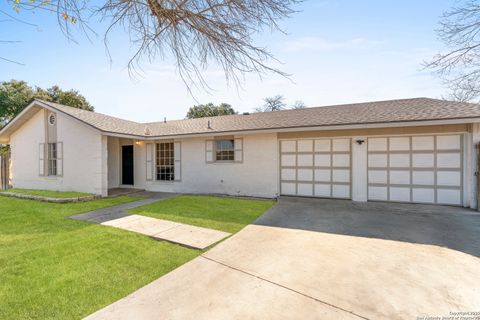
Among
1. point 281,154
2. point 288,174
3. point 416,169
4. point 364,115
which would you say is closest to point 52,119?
point 281,154

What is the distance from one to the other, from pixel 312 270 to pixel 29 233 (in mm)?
6224

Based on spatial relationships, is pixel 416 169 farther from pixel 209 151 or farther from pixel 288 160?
pixel 209 151

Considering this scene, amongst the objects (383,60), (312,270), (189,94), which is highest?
(383,60)

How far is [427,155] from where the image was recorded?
786 centimetres

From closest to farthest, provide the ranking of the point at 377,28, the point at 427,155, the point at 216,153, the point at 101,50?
1. the point at 101,50
2. the point at 377,28
3. the point at 427,155
4. the point at 216,153

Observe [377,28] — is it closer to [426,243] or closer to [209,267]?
[426,243]

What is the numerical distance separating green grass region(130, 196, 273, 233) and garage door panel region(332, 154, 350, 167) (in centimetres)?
302

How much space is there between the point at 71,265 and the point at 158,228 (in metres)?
2.04

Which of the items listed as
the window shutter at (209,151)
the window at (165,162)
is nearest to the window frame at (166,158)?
the window at (165,162)

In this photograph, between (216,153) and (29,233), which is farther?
(216,153)

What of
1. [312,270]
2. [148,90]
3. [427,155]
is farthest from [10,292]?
[427,155]

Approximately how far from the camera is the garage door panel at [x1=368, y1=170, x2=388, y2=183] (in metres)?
8.37

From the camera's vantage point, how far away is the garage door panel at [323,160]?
30.0ft

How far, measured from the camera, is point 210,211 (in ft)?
24.4
